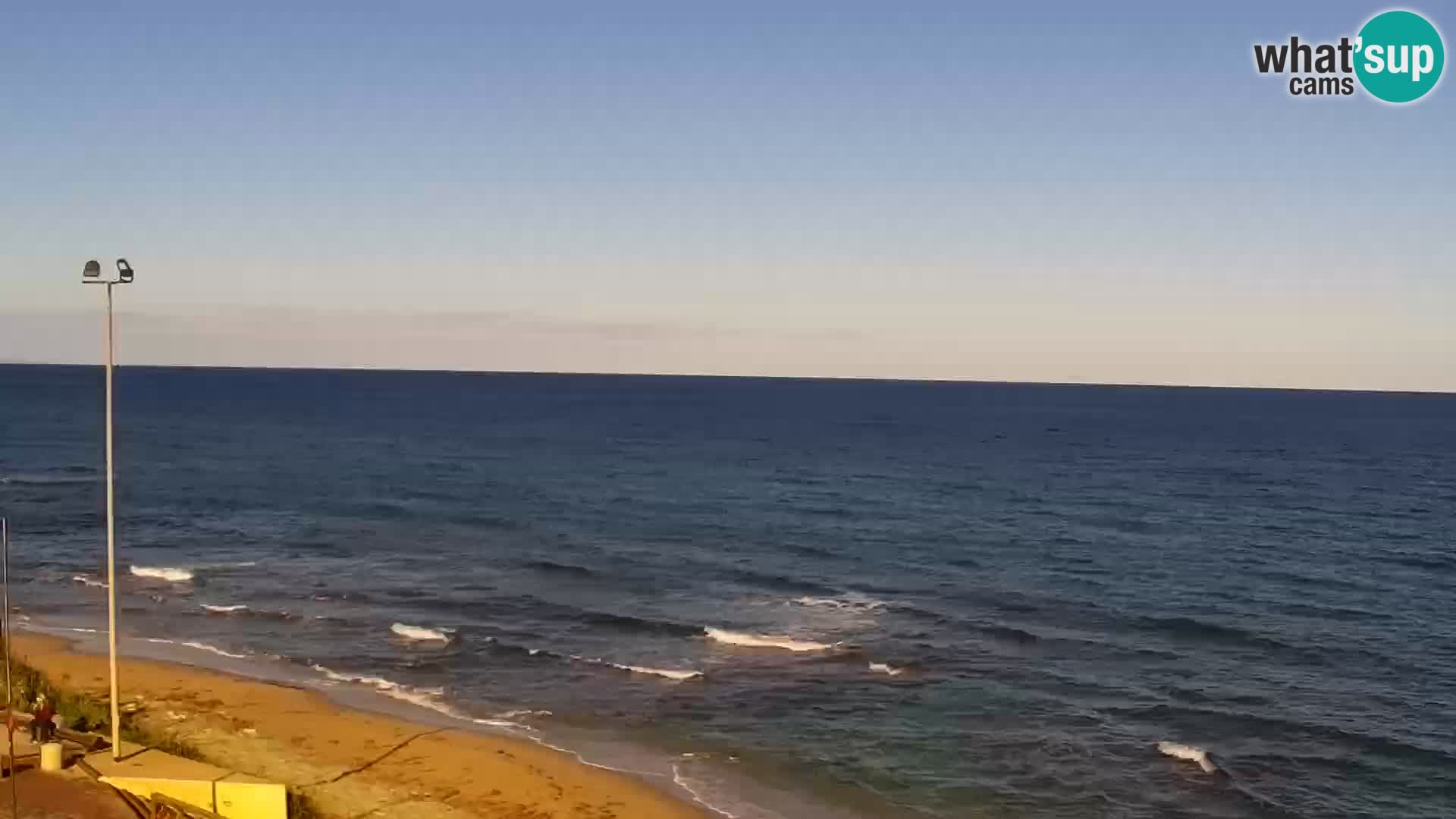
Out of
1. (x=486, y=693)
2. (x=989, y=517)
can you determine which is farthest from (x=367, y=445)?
(x=486, y=693)

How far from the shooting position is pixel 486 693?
111 ft

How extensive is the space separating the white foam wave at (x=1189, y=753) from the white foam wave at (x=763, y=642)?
11544mm

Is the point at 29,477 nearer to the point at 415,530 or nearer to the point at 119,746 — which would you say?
the point at 415,530

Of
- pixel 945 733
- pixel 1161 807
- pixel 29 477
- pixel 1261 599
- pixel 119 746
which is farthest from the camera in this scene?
pixel 29 477

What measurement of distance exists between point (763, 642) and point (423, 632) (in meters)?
11.2

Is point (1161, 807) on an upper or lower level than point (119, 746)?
lower

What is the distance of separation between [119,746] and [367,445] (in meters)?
92.9

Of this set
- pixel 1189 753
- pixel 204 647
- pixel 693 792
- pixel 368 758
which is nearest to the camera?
pixel 693 792

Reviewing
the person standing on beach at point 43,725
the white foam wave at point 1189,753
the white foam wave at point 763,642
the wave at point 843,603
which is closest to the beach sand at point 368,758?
the person standing on beach at point 43,725

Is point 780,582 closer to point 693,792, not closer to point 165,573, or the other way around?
point 693,792

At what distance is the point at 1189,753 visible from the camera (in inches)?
1161

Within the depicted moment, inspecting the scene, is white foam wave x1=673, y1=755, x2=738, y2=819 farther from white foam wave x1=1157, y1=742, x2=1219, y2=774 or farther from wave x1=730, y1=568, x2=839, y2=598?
wave x1=730, y1=568, x2=839, y2=598

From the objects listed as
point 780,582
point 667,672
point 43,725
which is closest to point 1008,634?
point 780,582

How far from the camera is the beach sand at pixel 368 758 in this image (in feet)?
81.0
